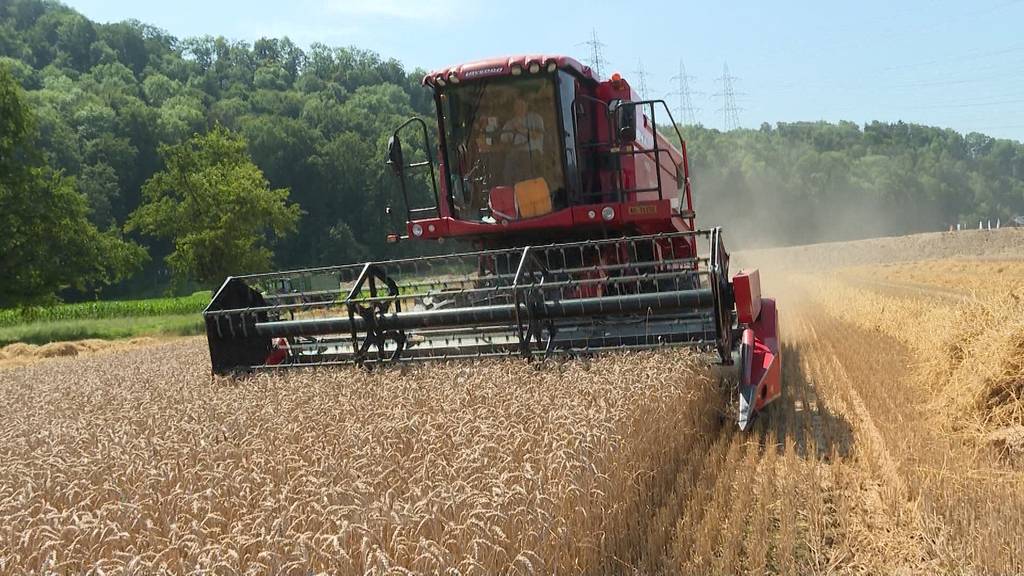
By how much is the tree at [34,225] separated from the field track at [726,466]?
607 inches

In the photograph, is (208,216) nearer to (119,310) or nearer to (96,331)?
(96,331)

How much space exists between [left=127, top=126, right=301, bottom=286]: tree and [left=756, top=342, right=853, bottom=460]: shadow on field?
20.4 m

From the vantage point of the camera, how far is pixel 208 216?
24.7 m

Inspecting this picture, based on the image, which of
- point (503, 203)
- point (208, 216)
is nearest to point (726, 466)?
point (503, 203)

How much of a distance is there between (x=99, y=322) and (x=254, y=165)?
6.87 meters

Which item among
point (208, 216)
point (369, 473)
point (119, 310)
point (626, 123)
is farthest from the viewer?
point (119, 310)

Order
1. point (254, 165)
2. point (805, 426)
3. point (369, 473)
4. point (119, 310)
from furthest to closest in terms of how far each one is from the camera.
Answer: point (119, 310) → point (254, 165) → point (805, 426) → point (369, 473)

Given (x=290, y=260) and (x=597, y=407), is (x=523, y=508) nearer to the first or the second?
(x=597, y=407)

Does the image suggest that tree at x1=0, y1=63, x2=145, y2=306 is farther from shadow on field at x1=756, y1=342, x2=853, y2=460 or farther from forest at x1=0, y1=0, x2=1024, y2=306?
shadow on field at x1=756, y1=342, x2=853, y2=460

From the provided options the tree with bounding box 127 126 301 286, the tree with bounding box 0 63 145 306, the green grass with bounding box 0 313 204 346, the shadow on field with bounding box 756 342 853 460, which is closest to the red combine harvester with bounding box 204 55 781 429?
the shadow on field with bounding box 756 342 853 460

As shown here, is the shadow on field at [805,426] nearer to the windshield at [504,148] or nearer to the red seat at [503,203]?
the windshield at [504,148]

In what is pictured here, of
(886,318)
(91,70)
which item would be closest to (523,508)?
(886,318)

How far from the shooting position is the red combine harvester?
19.0 feet

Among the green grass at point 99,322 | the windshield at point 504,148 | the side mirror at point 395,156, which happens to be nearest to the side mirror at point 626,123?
the windshield at point 504,148
